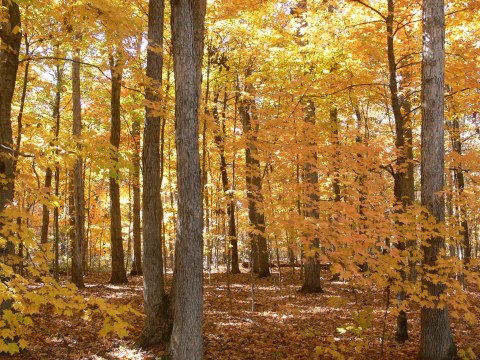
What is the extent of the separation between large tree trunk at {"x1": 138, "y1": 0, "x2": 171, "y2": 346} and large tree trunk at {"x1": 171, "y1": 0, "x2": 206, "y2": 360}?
5.62 feet

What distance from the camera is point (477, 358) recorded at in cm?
633

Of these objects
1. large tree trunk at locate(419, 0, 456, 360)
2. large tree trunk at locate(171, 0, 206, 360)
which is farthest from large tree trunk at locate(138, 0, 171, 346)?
large tree trunk at locate(419, 0, 456, 360)

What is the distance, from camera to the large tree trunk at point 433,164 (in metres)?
6.10

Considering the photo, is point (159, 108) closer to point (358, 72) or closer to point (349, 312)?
point (358, 72)

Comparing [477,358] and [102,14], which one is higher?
[102,14]

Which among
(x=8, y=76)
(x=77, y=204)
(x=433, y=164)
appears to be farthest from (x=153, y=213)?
(x=77, y=204)

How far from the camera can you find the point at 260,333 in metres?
7.83

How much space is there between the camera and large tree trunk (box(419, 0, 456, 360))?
610 cm

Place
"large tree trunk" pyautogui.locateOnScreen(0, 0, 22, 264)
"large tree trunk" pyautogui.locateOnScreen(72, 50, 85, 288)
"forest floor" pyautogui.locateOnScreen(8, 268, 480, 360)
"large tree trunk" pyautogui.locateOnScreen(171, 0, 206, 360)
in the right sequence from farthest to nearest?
1. "large tree trunk" pyautogui.locateOnScreen(72, 50, 85, 288)
2. "forest floor" pyautogui.locateOnScreen(8, 268, 480, 360)
3. "large tree trunk" pyautogui.locateOnScreen(0, 0, 22, 264)
4. "large tree trunk" pyautogui.locateOnScreen(171, 0, 206, 360)

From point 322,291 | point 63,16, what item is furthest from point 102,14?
point 322,291

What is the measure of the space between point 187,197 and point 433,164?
169 inches

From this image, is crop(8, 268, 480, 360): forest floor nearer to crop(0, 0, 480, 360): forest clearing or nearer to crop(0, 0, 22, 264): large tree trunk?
crop(0, 0, 480, 360): forest clearing

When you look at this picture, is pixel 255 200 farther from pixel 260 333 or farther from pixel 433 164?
pixel 433 164

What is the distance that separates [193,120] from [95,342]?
5066 millimetres
